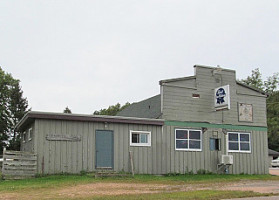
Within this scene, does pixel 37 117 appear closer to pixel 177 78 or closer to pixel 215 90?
pixel 177 78

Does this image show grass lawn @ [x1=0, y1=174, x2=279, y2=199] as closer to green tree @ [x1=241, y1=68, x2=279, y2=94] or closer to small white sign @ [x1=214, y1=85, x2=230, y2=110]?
small white sign @ [x1=214, y1=85, x2=230, y2=110]

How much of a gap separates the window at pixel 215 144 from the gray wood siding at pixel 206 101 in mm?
1149

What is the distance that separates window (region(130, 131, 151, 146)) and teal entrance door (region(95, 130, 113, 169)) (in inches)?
49.2

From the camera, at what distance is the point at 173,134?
22.2 metres

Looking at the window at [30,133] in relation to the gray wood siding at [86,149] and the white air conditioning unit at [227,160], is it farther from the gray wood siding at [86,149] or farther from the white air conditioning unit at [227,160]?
the white air conditioning unit at [227,160]

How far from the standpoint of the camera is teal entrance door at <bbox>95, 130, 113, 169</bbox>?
2006 cm

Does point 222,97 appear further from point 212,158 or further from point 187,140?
point 212,158

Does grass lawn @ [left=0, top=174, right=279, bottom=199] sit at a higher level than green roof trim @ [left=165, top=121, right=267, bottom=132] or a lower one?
lower

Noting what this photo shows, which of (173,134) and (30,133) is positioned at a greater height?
(30,133)

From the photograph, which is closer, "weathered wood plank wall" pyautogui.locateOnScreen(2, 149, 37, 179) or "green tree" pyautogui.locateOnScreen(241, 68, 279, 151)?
"weathered wood plank wall" pyautogui.locateOnScreen(2, 149, 37, 179)

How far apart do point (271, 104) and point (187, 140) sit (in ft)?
114

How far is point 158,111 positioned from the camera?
2283 centimetres

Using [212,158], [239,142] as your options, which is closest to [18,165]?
[212,158]

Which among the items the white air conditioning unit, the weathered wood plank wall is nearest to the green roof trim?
the white air conditioning unit
